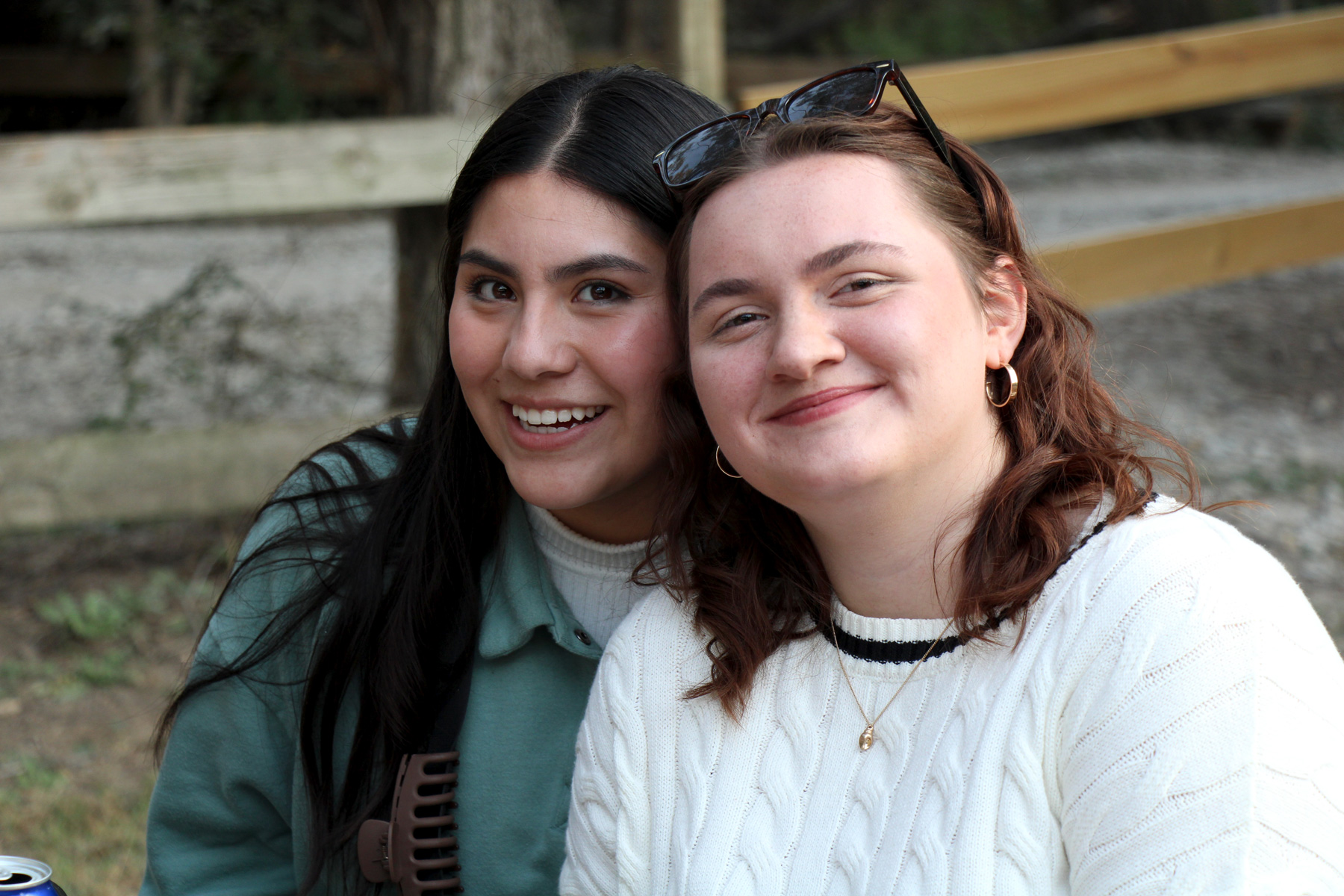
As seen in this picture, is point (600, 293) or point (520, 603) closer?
point (600, 293)

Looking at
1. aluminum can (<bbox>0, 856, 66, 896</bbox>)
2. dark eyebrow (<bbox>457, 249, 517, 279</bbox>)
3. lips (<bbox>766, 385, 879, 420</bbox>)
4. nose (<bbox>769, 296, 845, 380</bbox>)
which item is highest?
nose (<bbox>769, 296, 845, 380</bbox>)

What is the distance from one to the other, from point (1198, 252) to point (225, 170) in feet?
11.3

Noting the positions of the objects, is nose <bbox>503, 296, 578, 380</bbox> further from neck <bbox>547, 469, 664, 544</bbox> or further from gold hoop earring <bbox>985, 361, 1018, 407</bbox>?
gold hoop earring <bbox>985, 361, 1018, 407</bbox>

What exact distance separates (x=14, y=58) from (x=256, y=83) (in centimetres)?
132

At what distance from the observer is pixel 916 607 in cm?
173

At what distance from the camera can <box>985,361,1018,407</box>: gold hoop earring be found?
5.71ft

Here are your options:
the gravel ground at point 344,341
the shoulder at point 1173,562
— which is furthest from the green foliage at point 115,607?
the shoulder at point 1173,562

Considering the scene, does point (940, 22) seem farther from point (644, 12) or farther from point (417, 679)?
point (417, 679)

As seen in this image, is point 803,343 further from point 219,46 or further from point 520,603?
point 219,46

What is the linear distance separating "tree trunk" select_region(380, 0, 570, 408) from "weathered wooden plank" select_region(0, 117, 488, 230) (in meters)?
0.18

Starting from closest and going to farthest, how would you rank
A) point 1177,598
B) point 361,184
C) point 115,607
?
point 1177,598 < point 361,184 < point 115,607

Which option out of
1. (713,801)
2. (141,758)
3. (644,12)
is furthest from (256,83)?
(713,801)

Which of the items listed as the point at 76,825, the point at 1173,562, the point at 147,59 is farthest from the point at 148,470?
the point at 1173,562

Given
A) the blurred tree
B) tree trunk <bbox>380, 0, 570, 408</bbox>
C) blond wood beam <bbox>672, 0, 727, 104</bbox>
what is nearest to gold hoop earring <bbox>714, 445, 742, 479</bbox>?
tree trunk <bbox>380, 0, 570, 408</bbox>
